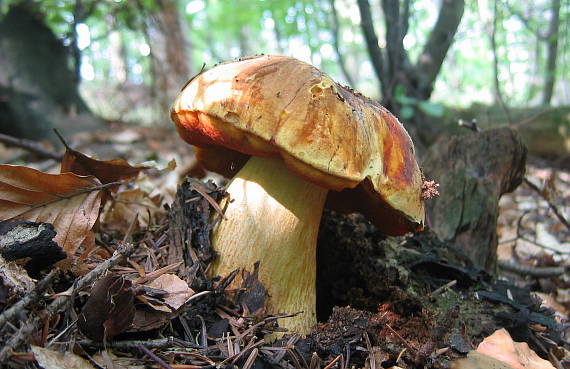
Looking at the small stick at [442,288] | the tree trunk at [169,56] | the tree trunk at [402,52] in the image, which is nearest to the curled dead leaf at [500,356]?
the small stick at [442,288]

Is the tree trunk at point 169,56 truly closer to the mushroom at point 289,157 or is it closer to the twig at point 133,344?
the mushroom at point 289,157

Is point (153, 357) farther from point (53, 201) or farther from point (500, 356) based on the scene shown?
point (500, 356)

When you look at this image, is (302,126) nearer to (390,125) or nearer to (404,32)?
(390,125)

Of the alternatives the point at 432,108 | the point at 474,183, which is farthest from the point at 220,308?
the point at 432,108

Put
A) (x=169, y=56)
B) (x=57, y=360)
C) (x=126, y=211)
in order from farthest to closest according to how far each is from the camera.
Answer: (x=169, y=56), (x=126, y=211), (x=57, y=360)

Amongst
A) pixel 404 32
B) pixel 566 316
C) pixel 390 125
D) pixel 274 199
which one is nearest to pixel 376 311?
pixel 274 199
